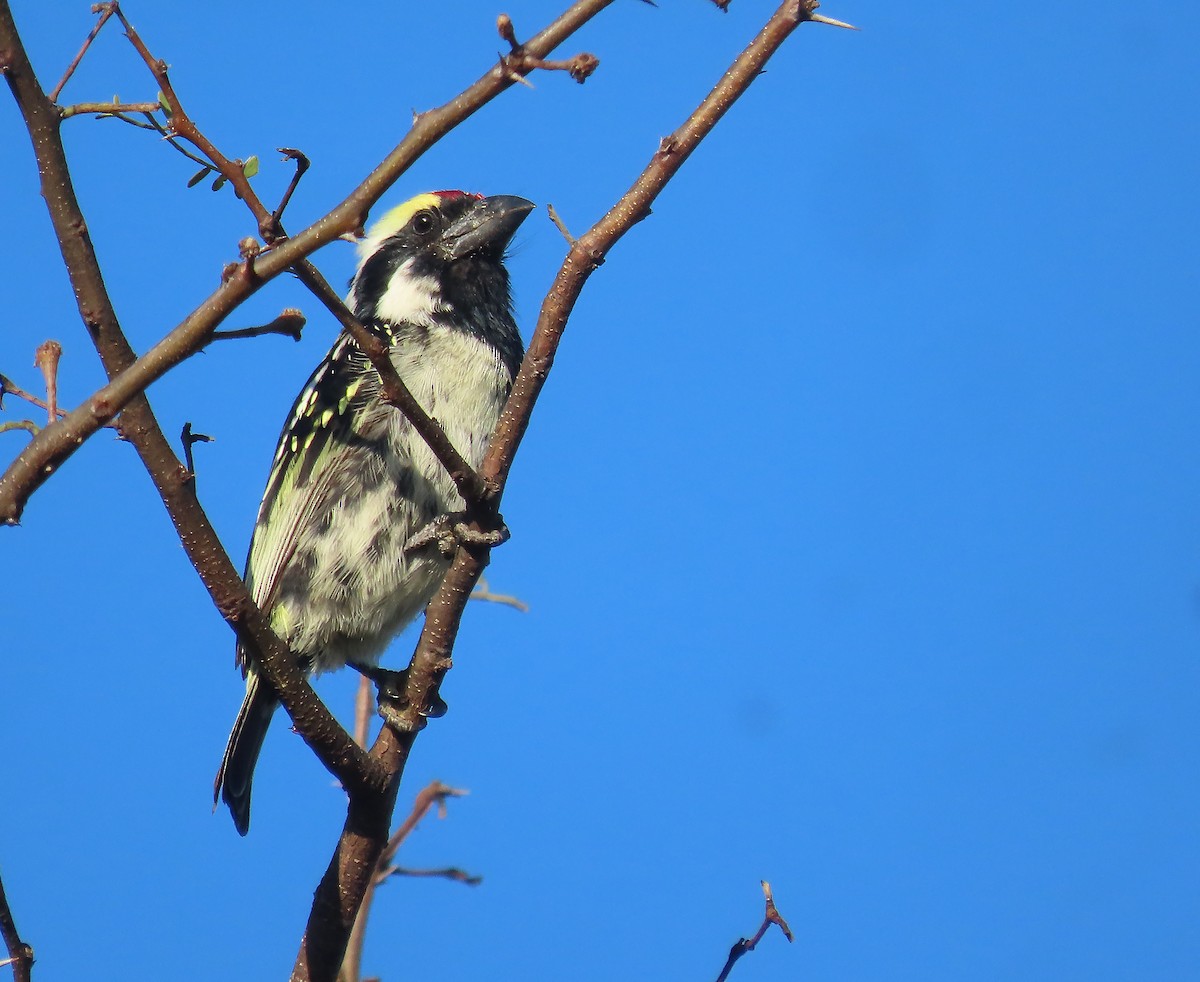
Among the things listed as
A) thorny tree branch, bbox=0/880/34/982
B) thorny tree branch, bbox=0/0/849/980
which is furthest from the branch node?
thorny tree branch, bbox=0/880/34/982

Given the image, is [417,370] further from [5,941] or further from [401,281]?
[5,941]

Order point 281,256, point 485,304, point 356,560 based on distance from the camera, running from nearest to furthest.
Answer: point 281,256 < point 356,560 < point 485,304

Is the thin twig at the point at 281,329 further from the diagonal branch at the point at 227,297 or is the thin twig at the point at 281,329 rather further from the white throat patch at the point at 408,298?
the white throat patch at the point at 408,298

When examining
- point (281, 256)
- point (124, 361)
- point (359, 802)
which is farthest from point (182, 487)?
point (359, 802)

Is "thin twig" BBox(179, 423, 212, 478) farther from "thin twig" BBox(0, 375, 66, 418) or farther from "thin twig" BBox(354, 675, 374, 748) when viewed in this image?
"thin twig" BBox(354, 675, 374, 748)

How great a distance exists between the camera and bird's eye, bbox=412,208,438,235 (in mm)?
5383

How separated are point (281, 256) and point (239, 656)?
3016 millimetres

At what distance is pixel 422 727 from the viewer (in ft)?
11.8

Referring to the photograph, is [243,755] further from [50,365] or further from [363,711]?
[50,365]

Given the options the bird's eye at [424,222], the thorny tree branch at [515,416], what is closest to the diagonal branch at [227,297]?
the thorny tree branch at [515,416]

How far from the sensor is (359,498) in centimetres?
441

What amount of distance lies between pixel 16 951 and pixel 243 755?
2.01 metres

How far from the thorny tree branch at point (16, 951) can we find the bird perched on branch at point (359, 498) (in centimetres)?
188

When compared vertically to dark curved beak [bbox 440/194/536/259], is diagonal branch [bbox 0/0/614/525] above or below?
below
